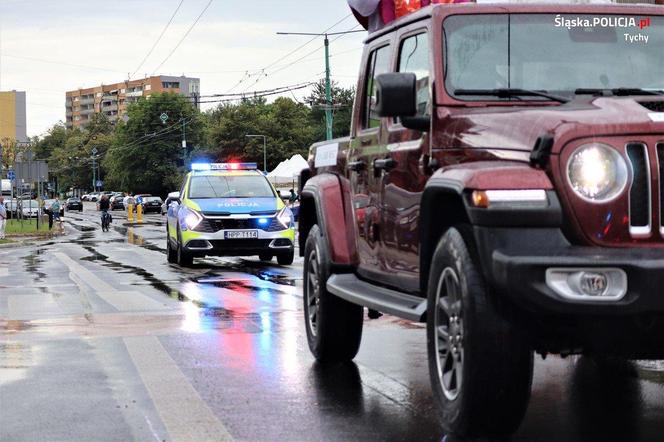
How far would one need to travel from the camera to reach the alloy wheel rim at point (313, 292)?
7.83 meters

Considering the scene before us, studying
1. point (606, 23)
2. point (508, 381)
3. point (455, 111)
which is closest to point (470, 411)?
point (508, 381)

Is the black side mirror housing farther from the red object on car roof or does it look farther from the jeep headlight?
the red object on car roof

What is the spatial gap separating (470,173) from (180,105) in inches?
4491

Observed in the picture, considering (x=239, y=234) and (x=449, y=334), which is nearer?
(x=449, y=334)

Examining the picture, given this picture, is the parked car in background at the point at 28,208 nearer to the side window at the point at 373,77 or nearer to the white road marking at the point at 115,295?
the white road marking at the point at 115,295

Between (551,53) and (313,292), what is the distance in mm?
2804

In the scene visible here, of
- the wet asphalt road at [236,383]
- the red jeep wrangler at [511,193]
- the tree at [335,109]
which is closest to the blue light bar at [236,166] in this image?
the wet asphalt road at [236,383]

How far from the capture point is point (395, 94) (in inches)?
222

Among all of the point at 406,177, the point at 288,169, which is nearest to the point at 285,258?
the point at 406,177

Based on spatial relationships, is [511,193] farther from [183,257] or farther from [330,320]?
[183,257]

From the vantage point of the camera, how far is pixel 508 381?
191 inches

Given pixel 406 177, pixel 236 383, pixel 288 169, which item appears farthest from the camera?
pixel 288 169

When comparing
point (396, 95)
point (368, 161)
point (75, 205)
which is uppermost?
point (396, 95)

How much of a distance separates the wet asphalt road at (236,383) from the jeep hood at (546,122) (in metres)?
1.39
